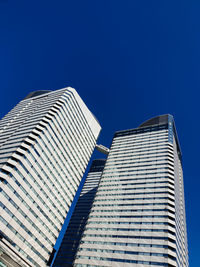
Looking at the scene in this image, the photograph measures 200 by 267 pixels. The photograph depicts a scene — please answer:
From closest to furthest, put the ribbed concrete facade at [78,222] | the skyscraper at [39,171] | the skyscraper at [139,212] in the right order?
the skyscraper at [39,171], the skyscraper at [139,212], the ribbed concrete facade at [78,222]

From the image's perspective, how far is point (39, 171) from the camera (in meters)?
72.2

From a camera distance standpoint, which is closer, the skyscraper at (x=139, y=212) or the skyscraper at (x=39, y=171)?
the skyscraper at (x=39, y=171)

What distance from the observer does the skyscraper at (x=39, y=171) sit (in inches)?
2258

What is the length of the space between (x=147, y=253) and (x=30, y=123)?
208 ft

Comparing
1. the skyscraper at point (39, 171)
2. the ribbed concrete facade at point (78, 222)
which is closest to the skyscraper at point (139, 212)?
the skyscraper at point (39, 171)

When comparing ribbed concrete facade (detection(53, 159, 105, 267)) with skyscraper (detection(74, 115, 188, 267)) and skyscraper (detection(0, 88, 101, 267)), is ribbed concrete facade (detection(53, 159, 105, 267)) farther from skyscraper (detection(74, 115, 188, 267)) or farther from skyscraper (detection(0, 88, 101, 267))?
skyscraper (detection(0, 88, 101, 267))

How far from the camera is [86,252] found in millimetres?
73562

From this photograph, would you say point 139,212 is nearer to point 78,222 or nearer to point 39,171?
point 39,171

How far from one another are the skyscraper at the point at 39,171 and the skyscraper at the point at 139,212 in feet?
45.0

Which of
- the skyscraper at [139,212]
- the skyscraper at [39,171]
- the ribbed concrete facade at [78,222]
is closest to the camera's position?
the skyscraper at [39,171]

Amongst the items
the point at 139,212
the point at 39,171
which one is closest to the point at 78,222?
the point at 139,212

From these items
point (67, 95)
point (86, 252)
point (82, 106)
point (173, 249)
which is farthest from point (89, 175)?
point (173, 249)

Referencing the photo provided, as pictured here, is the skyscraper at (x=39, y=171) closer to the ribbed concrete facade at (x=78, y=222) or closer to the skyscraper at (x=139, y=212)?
the skyscraper at (x=139, y=212)

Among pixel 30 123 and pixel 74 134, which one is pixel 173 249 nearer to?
pixel 74 134
